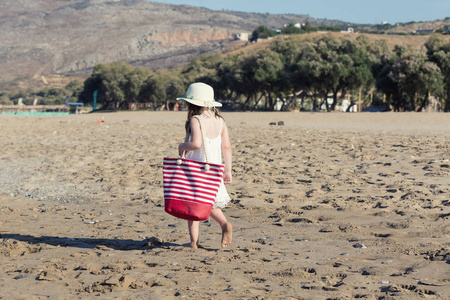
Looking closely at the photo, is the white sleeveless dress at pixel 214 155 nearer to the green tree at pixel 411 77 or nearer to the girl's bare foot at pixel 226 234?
the girl's bare foot at pixel 226 234

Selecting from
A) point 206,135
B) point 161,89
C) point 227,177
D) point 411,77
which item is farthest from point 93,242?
point 161,89

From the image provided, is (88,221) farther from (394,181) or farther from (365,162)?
(365,162)

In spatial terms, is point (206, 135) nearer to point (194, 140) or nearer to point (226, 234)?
point (194, 140)

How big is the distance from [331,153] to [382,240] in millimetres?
7536

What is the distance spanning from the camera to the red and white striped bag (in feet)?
17.6

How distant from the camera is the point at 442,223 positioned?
6223mm

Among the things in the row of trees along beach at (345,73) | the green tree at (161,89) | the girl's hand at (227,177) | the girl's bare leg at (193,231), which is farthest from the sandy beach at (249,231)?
the green tree at (161,89)

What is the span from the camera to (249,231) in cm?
665

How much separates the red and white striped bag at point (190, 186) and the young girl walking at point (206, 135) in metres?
0.21

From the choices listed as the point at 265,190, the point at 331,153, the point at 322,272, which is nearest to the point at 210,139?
the point at 322,272

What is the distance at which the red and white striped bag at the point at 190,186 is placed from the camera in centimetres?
536

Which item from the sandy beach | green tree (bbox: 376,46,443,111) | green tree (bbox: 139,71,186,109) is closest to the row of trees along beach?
green tree (bbox: 376,46,443,111)

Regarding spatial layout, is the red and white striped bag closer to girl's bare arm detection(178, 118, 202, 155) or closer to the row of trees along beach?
girl's bare arm detection(178, 118, 202, 155)

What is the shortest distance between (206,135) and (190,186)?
571mm
